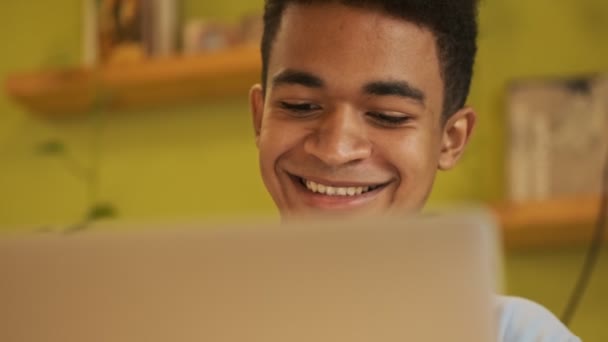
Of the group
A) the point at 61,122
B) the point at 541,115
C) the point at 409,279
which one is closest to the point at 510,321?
the point at 409,279

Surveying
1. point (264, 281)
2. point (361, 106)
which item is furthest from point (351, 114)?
point (264, 281)

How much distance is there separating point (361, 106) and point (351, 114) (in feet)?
0.05

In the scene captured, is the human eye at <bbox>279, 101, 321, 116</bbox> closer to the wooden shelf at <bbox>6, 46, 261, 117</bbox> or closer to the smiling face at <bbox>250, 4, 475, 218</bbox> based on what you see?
the smiling face at <bbox>250, 4, 475, 218</bbox>

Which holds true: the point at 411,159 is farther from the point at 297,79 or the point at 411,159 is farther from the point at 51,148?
the point at 51,148

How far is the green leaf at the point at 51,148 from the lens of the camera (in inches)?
94.9

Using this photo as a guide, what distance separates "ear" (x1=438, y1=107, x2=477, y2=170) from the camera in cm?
115

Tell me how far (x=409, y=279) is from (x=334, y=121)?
49 cm

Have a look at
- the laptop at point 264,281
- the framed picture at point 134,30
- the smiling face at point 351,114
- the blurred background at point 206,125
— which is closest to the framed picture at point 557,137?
the blurred background at point 206,125

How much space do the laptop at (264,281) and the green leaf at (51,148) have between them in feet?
6.07

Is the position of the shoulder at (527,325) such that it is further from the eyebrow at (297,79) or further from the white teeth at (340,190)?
the eyebrow at (297,79)

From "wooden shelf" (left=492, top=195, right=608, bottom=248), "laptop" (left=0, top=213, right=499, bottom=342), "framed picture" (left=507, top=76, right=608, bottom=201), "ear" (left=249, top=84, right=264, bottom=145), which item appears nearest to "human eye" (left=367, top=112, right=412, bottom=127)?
"ear" (left=249, top=84, right=264, bottom=145)

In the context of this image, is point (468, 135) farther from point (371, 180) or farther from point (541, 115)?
point (541, 115)

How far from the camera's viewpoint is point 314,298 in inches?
22.1

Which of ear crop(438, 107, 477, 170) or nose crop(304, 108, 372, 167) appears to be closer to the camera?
nose crop(304, 108, 372, 167)
